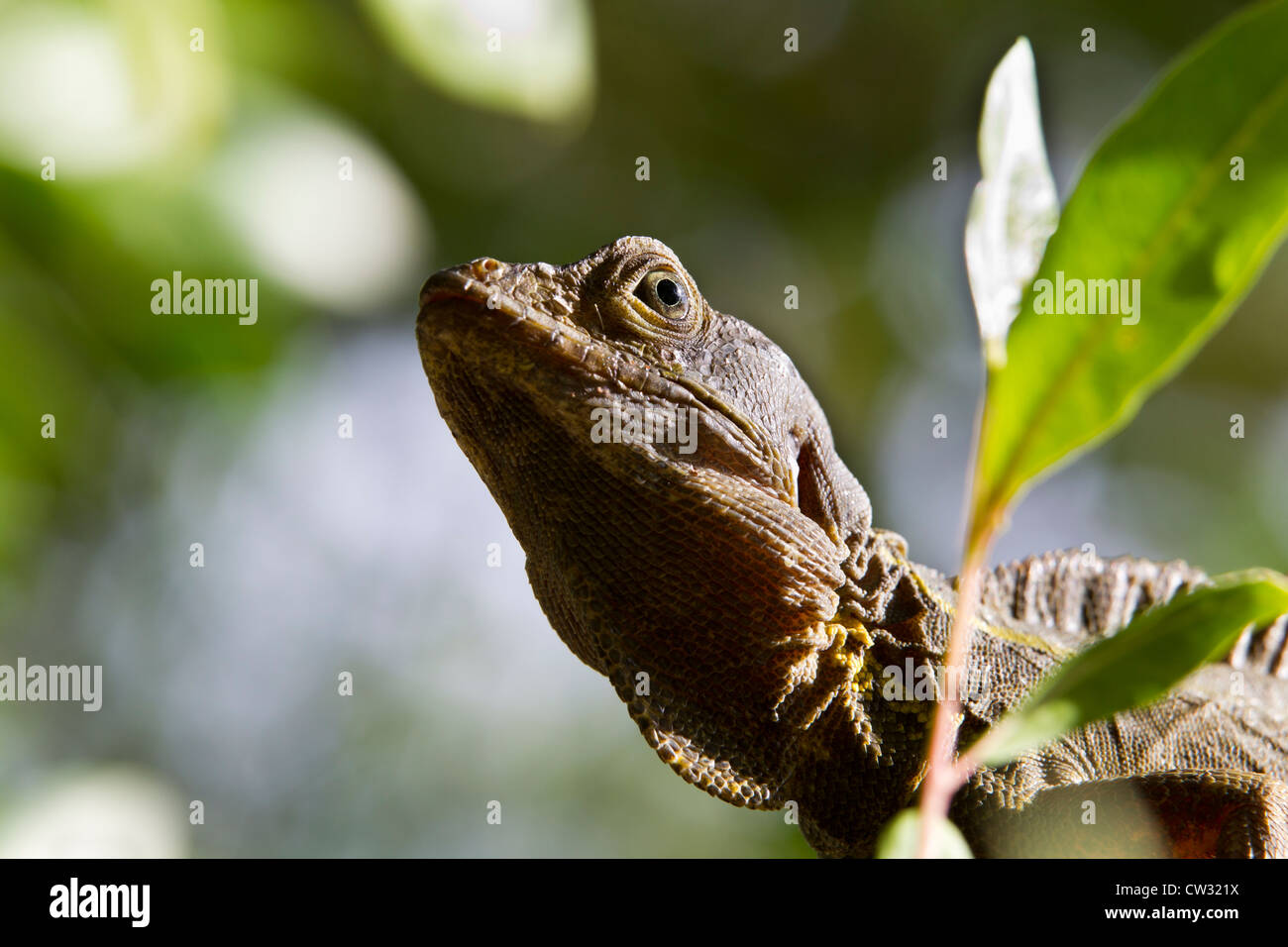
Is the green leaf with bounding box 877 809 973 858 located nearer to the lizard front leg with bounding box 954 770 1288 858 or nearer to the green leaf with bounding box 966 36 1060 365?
the green leaf with bounding box 966 36 1060 365

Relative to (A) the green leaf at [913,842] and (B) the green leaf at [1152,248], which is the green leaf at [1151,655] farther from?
(B) the green leaf at [1152,248]

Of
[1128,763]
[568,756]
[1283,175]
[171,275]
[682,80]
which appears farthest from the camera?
[568,756]

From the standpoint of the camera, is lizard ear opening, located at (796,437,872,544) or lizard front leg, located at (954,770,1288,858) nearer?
lizard front leg, located at (954,770,1288,858)

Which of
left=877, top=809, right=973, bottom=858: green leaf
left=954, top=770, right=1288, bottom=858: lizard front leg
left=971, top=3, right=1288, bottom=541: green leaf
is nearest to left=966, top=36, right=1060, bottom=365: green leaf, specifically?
left=971, top=3, right=1288, bottom=541: green leaf

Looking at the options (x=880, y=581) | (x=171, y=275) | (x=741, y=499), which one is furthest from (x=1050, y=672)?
(x=171, y=275)

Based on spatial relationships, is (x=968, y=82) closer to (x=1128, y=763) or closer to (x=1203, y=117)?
(x=1128, y=763)

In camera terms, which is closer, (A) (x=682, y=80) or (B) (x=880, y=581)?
(B) (x=880, y=581)

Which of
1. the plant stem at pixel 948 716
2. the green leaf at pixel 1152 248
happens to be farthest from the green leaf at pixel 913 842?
the green leaf at pixel 1152 248

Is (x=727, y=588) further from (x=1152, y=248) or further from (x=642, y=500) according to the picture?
(x=1152, y=248)
